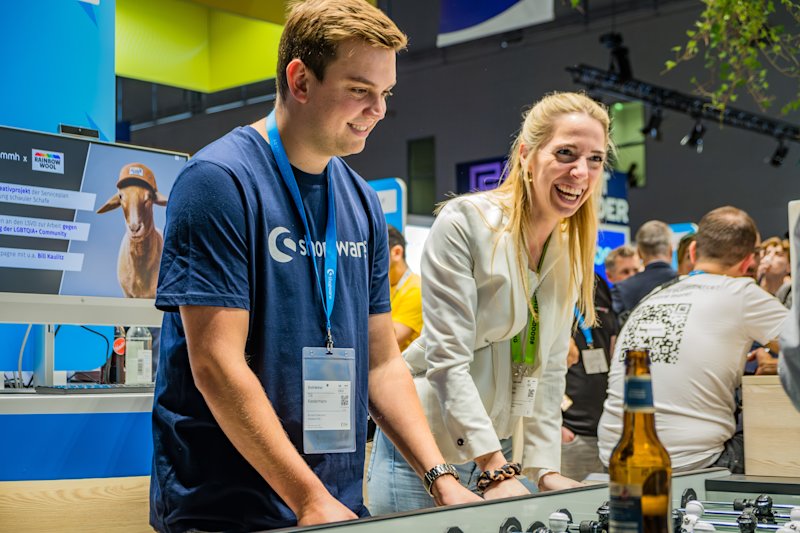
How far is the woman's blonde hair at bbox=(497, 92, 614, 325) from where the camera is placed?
204 cm

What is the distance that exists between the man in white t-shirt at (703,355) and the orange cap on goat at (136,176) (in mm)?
1629

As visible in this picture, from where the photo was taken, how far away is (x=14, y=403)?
2479mm

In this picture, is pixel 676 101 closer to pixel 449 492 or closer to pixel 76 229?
pixel 76 229

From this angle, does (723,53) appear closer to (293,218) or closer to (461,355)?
(461,355)

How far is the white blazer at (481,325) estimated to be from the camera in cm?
191

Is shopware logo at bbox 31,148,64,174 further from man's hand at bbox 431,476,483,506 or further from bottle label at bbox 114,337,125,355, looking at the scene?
man's hand at bbox 431,476,483,506

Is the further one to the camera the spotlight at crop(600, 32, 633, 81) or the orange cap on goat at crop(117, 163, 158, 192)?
the spotlight at crop(600, 32, 633, 81)

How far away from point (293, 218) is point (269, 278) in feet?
0.38

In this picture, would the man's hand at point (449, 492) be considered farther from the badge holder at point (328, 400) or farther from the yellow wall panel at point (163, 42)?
the yellow wall panel at point (163, 42)

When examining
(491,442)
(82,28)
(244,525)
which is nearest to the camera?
(244,525)

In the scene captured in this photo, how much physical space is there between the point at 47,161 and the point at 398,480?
138 centimetres

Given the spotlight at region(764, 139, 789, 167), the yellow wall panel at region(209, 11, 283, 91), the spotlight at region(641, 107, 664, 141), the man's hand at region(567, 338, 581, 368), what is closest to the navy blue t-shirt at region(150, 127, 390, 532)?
the man's hand at region(567, 338, 581, 368)

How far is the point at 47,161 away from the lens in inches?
106

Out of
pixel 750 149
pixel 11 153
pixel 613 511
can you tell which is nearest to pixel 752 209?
pixel 750 149
